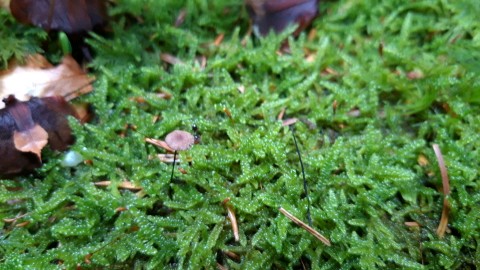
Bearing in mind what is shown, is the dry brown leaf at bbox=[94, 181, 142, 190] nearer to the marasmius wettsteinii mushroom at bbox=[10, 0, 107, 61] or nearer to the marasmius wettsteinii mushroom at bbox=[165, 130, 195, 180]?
the marasmius wettsteinii mushroom at bbox=[165, 130, 195, 180]

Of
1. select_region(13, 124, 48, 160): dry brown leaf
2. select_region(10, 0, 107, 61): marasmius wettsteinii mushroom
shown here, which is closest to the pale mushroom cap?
select_region(13, 124, 48, 160): dry brown leaf

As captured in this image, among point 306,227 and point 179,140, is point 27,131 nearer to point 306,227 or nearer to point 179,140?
point 179,140

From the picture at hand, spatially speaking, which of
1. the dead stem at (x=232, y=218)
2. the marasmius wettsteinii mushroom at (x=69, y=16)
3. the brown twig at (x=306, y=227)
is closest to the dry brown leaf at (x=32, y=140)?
the marasmius wettsteinii mushroom at (x=69, y=16)

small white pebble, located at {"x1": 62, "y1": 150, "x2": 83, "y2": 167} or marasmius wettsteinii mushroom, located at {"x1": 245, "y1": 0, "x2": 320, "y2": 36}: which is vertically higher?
marasmius wettsteinii mushroom, located at {"x1": 245, "y1": 0, "x2": 320, "y2": 36}

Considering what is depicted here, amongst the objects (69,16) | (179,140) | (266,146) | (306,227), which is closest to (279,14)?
(266,146)

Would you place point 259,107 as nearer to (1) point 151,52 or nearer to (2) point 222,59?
(2) point 222,59

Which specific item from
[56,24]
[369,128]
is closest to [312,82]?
[369,128]

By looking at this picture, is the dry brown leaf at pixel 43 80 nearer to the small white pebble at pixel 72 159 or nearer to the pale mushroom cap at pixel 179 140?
the small white pebble at pixel 72 159
